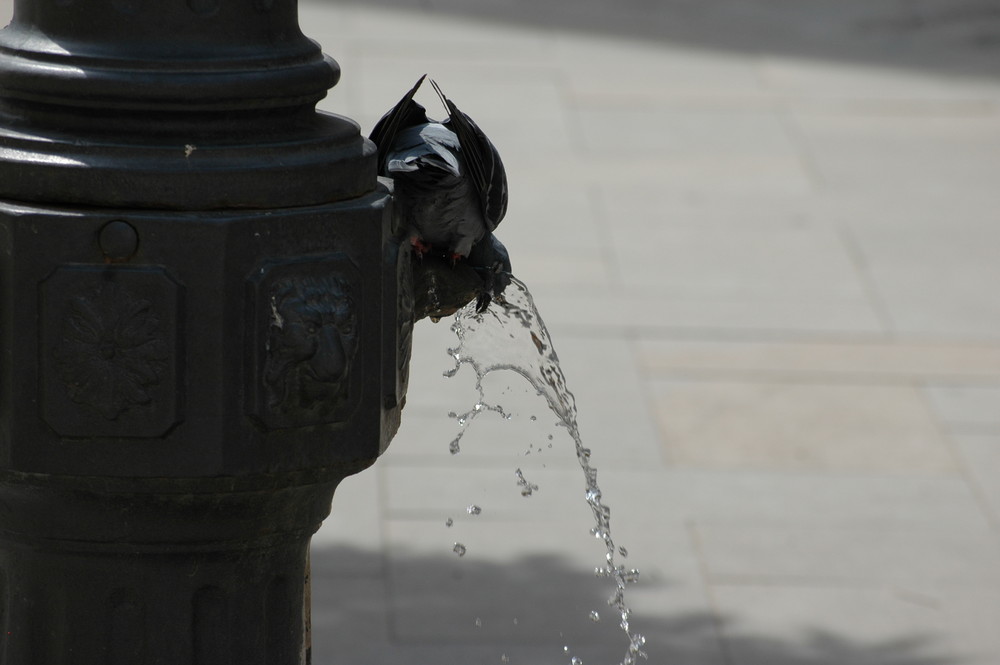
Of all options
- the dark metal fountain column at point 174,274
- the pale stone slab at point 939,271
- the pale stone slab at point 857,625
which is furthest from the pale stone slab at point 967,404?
the dark metal fountain column at point 174,274

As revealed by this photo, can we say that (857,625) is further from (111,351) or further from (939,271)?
(939,271)

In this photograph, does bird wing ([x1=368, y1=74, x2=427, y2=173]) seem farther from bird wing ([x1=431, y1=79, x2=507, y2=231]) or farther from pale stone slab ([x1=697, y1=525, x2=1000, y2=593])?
pale stone slab ([x1=697, y1=525, x2=1000, y2=593])

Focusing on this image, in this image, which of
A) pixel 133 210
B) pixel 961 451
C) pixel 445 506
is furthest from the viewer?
pixel 961 451

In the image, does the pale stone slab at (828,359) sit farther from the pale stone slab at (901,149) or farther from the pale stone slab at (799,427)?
the pale stone slab at (901,149)

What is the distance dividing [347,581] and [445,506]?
59 cm

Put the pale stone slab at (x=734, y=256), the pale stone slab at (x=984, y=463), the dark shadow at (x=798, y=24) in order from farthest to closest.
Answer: the dark shadow at (x=798, y=24) < the pale stone slab at (x=734, y=256) < the pale stone slab at (x=984, y=463)

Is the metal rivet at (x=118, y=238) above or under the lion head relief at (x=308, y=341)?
above

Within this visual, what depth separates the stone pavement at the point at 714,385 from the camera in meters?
4.65

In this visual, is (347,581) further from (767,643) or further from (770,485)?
(770,485)

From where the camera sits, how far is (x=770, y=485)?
547 centimetres

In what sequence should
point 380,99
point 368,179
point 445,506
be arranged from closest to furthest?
point 368,179 < point 445,506 < point 380,99

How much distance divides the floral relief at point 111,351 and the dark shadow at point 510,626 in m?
2.33

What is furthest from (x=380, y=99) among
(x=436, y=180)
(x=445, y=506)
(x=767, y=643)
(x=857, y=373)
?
(x=436, y=180)

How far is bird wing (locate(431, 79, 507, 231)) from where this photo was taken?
240 centimetres
